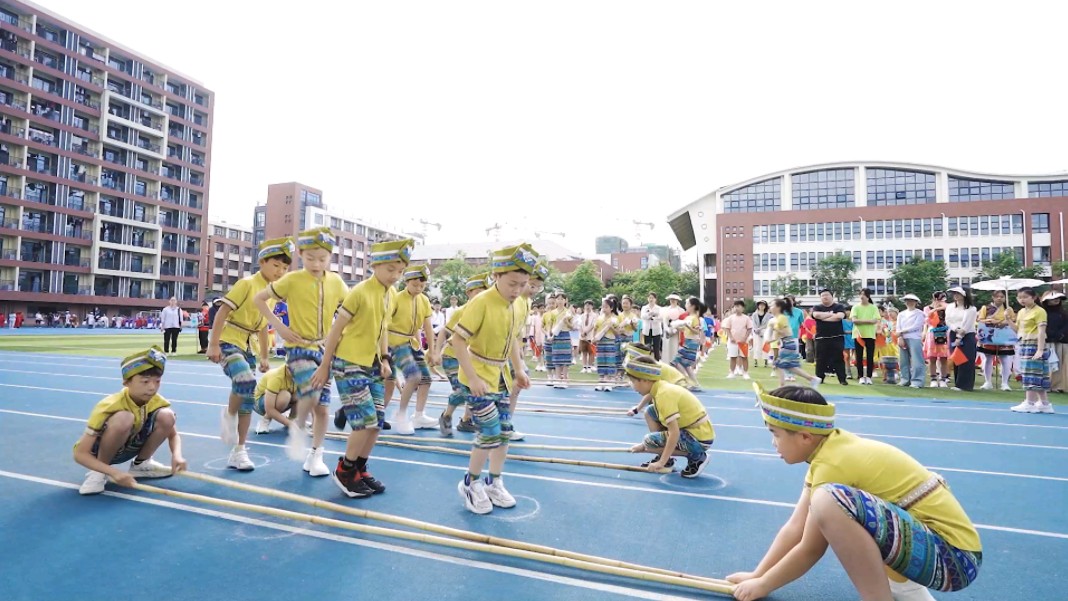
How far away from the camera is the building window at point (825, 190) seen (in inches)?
2837

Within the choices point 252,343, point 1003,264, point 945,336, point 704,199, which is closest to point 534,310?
point 945,336

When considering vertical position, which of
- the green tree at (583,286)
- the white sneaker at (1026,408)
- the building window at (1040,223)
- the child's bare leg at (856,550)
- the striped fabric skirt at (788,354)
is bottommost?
the white sneaker at (1026,408)

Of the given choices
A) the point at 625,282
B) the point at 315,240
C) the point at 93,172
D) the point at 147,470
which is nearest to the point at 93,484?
the point at 147,470

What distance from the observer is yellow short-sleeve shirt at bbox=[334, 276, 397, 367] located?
458 centimetres

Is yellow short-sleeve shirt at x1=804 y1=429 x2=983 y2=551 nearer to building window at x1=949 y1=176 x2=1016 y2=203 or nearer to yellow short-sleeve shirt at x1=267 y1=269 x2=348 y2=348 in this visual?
yellow short-sleeve shirt at x1=267 y1=269 x2=348 y2=348

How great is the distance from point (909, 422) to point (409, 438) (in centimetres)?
741

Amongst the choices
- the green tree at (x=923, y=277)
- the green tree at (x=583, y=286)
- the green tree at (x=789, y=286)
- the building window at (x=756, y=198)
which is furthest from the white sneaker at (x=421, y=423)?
the building window at (x=756, y=198)

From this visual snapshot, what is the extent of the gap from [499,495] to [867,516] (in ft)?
8.87

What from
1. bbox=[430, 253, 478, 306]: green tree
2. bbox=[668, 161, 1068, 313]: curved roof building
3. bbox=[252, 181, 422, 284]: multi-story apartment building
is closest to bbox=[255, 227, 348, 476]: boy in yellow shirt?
bbox=[430, 253, 478, 306]: green tree

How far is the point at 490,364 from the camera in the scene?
14.4ft

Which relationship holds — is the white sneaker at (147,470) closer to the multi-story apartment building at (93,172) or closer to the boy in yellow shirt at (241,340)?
the boy in yellow shirt at (241,340)

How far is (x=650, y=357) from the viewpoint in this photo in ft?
17.5

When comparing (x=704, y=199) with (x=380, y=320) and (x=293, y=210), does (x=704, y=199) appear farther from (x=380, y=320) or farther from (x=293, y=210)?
(x=380, y=320)

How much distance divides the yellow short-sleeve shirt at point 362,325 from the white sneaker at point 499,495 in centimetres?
143
